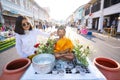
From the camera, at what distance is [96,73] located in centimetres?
116

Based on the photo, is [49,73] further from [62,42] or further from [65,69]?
[62,42]

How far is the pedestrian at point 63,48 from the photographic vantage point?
1317 millimetres

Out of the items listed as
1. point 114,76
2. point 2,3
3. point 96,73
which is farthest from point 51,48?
point 2,3

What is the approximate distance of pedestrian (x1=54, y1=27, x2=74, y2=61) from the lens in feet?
4.32

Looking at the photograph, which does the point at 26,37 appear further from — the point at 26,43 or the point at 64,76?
the point at 64,76

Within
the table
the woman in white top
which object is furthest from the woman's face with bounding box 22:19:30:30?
the table

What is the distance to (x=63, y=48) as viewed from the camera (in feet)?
4.70

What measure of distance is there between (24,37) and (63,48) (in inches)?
30.5

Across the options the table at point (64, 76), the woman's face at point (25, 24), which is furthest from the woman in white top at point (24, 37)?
the table at point (64, 76)

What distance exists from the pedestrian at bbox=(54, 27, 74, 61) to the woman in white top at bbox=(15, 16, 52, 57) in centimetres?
60

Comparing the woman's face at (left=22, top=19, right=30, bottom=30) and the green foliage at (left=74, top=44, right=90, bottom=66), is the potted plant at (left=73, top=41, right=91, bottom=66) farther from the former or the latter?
the woman's face at (left=22, top=19, right=30, bottom=30)

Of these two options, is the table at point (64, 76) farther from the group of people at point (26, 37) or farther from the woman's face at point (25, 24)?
the woman's face at point (25, 24)

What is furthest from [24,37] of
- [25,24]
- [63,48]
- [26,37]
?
[63,48]

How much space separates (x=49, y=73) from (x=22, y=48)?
3.11 ft
